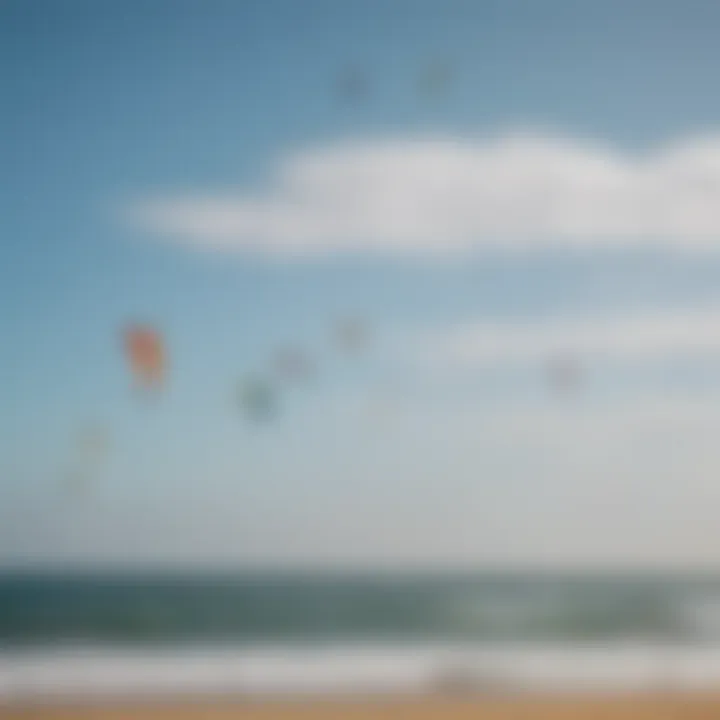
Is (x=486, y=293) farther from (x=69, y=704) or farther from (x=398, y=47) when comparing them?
(x=69, y=704)

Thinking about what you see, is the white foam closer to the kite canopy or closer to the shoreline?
the shoreline

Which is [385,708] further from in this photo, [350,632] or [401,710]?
[350,632]

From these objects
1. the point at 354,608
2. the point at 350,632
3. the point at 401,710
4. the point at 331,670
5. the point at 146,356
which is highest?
the point at 146,356

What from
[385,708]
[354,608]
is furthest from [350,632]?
[385,708]

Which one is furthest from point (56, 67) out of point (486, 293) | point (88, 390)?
point (486, 293)

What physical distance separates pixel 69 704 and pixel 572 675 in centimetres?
151

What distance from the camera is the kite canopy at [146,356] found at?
337 cm

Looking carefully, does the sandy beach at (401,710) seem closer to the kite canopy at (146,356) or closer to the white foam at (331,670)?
the white foam at (331,670)

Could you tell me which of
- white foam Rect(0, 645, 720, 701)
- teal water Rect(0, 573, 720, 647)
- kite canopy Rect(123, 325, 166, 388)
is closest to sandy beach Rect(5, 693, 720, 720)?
white foam Rect(0, 645, 720, 701)

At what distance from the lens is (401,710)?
319 centimetres

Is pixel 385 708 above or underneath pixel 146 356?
underneath

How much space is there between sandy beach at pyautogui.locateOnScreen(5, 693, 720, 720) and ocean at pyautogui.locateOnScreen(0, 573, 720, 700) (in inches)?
5.3

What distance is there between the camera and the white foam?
336cm

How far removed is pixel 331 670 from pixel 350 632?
46 centimetres
